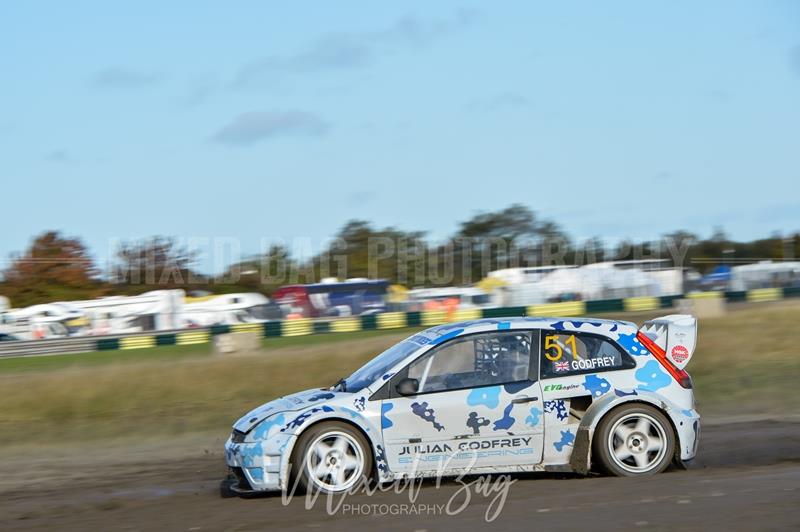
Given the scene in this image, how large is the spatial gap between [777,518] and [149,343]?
27084 mm

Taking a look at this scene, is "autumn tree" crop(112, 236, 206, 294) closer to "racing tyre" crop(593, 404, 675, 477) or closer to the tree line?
the tree line

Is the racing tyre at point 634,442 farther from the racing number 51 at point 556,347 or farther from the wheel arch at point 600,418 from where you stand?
the racing number 51 at point 556,347

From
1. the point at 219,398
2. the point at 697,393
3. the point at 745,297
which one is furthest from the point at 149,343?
the point at 745,297

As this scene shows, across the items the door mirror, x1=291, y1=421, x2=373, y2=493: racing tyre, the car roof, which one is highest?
the car roof

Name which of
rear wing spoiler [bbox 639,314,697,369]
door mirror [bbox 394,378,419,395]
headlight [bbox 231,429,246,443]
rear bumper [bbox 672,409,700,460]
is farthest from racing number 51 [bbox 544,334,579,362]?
headlight [bbox 231,429,246,443]

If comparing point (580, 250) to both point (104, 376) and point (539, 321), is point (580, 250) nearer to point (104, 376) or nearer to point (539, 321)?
point (104, 376)

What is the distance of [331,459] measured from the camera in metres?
7.69

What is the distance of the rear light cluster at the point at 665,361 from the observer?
27.2ft

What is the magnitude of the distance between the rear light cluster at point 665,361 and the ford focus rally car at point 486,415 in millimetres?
13

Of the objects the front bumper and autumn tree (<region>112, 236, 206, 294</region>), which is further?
autumn tree (<region>112, 236, 206, 294</region>)

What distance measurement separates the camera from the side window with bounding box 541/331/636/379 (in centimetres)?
817

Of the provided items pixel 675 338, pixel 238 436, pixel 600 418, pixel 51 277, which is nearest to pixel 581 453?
pixel 600 418

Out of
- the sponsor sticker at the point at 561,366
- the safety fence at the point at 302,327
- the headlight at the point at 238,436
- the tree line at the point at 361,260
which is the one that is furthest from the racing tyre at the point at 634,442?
the tree line at the point at 361,260

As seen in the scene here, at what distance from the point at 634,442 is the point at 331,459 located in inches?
102
